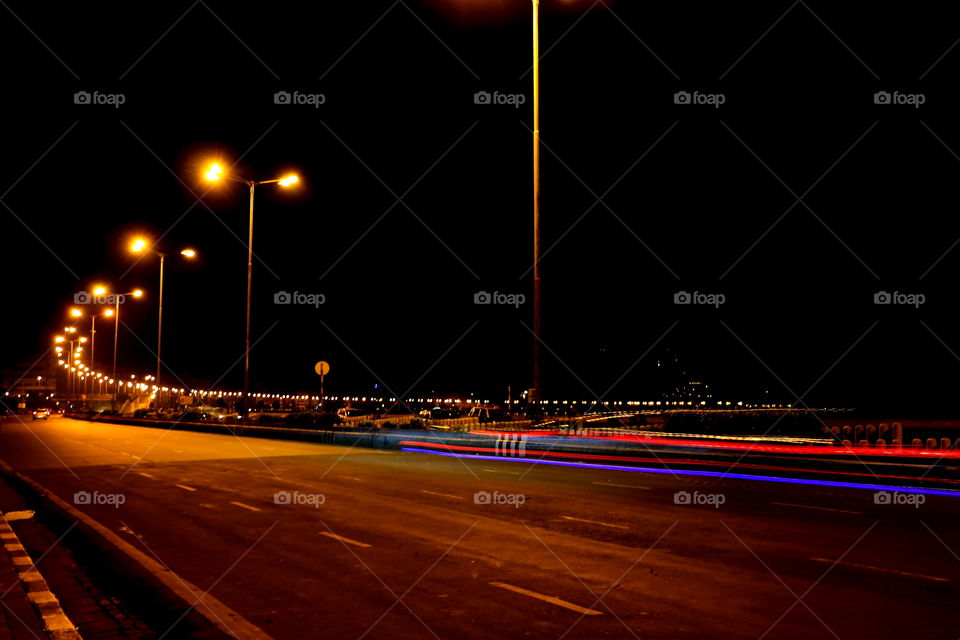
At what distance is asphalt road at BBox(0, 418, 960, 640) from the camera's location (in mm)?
7629

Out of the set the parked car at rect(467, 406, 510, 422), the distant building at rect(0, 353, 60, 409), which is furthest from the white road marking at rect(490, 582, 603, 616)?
the distant building at rect(0, 353, 60, 409)

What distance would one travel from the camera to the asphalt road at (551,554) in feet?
25.0

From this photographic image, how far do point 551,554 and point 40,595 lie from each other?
18.3 feet

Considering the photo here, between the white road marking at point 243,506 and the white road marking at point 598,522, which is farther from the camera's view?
the white road marking at point 243,506

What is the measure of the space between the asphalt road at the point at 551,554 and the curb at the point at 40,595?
1410mm

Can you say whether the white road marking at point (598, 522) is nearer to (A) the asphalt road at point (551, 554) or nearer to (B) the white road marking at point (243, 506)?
(A) the asphalt road at point (551, 554)

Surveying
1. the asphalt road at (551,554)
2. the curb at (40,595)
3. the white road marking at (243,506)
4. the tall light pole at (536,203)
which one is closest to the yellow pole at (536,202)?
the tall light pole at (536,203)

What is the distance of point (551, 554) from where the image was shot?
10.7 meters

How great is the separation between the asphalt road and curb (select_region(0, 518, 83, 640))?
1.41m

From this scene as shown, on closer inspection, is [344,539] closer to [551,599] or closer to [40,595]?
[40,595]

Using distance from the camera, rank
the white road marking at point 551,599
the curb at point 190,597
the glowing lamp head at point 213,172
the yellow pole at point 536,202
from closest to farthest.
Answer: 1. the curb at point 190,597
2. the white road marking at point 551,599
3. the yellow pole at point 536,202
4. the glowing lamp head at point 213,172

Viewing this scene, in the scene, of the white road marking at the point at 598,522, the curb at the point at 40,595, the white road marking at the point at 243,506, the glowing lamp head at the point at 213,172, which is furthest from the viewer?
the glowing lamp head at the point at 213,172

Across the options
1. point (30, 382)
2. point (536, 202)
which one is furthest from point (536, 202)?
point (30, 382)

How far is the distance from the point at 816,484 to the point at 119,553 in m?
14.5
